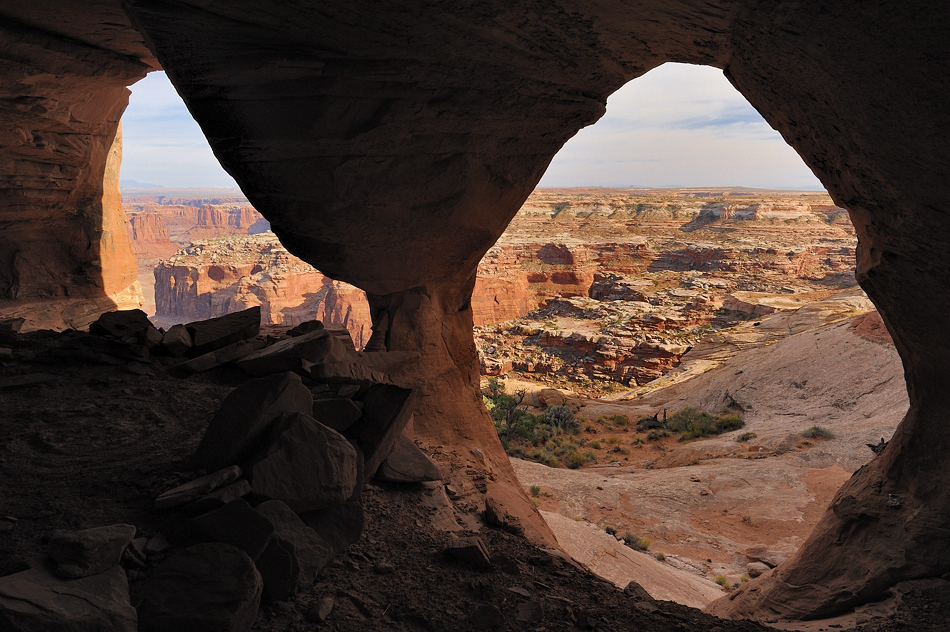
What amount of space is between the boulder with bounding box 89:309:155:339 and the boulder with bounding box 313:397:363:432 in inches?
112

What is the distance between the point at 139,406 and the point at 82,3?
5.71 m

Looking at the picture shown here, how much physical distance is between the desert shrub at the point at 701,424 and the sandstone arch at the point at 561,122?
11700 mm

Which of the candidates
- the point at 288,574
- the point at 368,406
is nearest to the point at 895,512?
the point at 368,406

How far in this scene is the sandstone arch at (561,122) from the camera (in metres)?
3.67

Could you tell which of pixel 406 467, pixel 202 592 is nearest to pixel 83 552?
Answer: pixel 202 592

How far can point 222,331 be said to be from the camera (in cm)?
643

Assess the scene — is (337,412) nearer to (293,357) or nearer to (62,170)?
(293,357)

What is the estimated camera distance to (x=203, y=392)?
5.37 metres

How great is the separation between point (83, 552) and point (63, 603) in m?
0.27

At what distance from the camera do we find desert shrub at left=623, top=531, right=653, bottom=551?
929 centimetres

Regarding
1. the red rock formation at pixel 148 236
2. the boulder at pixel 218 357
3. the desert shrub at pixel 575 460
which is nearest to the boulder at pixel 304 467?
the boulder at pixel 218 357

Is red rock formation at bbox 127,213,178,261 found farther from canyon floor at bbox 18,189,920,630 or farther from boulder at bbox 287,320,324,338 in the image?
boulder at bbox 287,320,324,338

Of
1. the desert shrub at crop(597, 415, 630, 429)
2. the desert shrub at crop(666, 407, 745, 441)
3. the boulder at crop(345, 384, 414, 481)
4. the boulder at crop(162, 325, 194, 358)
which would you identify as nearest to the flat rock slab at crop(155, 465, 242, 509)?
the boulder at crop(345, 384, 414, 481)

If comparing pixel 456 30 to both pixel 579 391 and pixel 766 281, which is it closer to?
pixel 579 391
